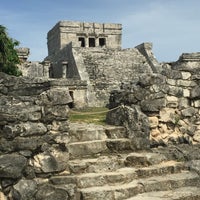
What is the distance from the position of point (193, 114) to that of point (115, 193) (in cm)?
303

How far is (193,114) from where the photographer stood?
799 centimetres

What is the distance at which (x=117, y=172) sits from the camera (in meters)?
6.06

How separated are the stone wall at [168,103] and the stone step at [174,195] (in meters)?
1.55

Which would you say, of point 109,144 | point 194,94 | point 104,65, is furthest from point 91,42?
point 109,144

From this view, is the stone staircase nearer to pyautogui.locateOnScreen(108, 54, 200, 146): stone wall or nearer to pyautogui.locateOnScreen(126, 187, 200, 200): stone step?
pyautogui.locateOnScreen(126, 187, 200, 200): stone step

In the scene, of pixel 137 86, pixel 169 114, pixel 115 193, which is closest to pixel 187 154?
pixel 169 114

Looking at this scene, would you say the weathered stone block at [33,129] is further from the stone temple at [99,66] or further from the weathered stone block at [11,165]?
the stone temple at [99,66]

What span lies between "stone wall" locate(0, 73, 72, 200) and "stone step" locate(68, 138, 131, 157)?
55 cm

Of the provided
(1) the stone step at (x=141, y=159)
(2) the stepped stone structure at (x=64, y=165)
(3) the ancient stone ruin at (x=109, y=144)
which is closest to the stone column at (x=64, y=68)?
(3) the ancient stone ruin at (x=109, y=144)

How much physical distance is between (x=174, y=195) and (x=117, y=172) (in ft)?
2.84

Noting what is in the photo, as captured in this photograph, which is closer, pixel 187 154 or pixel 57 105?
pixel 57 105

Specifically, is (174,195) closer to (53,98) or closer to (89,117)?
(53,98)

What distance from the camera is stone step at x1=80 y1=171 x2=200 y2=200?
18.0 ft

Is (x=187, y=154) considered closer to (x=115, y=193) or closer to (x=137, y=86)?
(x=137, y=86)
